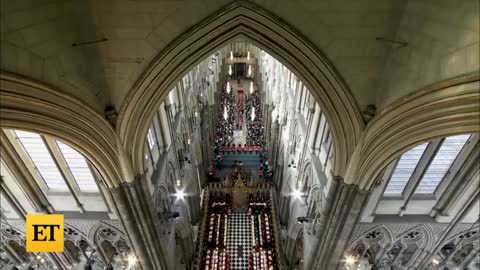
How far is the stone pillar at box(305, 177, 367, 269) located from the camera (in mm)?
9312

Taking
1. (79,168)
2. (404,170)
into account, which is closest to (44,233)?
(79,168)

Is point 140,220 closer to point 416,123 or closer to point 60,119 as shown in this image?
point 60,119

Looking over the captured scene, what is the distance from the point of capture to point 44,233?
1013 cm

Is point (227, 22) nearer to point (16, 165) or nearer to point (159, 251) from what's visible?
point (16, 165)

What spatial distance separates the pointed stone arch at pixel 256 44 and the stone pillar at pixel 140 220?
3.81ft

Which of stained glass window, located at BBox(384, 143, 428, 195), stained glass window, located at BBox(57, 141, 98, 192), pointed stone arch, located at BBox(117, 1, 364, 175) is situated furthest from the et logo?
stained glass window, located at BBox(384, 143, 428, 195)

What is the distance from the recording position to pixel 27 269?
37.1ft

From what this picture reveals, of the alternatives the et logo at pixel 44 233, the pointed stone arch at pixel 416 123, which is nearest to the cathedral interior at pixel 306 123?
the pointed stone arch at pixel 416 123

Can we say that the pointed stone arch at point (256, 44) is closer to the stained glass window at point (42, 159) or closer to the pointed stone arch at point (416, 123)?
the pointed stone arch at point (416, 123)

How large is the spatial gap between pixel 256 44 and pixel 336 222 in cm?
620

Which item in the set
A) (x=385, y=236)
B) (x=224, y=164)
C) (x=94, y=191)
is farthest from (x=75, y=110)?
(x=224, y=164)

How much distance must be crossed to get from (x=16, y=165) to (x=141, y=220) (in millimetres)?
3848

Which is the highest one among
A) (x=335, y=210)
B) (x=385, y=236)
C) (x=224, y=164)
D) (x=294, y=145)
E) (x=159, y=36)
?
(x=224, y=164)

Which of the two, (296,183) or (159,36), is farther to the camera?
(296,183)
